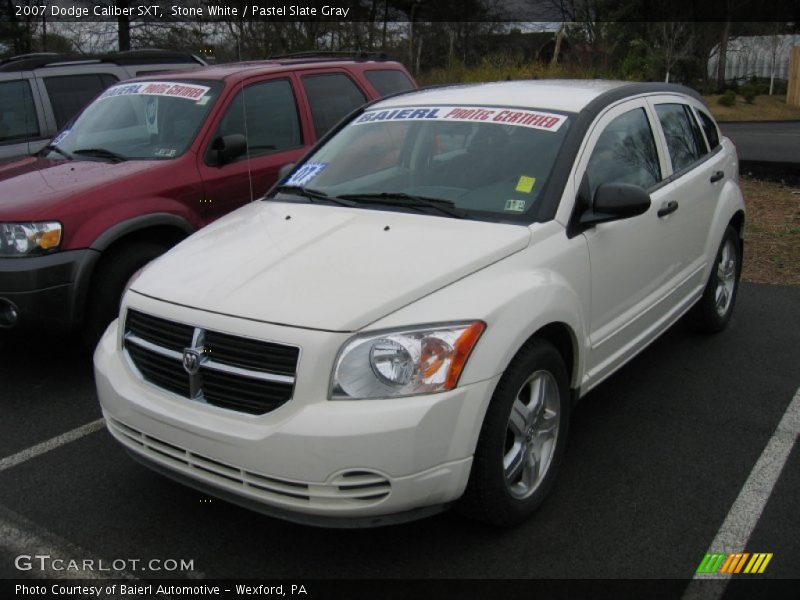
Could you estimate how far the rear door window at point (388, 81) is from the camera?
7035mm

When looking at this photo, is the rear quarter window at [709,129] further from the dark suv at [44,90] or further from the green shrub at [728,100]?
the green shrub at [728,100]

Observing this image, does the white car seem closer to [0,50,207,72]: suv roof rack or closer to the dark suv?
the dark suv

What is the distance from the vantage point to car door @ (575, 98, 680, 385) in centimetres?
377

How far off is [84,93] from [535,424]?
21.5 feet

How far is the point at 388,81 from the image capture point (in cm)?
720

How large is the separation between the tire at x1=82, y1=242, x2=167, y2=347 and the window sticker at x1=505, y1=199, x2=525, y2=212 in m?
2.59

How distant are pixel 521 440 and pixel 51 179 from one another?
3.63m

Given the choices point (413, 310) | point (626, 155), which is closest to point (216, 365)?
point (413, 310)

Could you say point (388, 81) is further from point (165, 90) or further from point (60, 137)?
point (60, 137)

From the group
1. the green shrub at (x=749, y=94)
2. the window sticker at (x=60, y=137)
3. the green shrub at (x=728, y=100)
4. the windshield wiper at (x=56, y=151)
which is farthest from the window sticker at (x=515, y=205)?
the green shrub at (x=749, y=94)

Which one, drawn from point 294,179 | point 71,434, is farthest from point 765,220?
point 71,434

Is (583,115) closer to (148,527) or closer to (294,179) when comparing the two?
(294,179)

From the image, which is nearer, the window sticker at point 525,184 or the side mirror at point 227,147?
the window sticker at point 525,184

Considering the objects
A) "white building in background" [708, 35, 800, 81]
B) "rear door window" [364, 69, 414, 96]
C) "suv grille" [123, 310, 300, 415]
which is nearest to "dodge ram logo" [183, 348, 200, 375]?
"suv grille" [123, 310, 300, 415]
